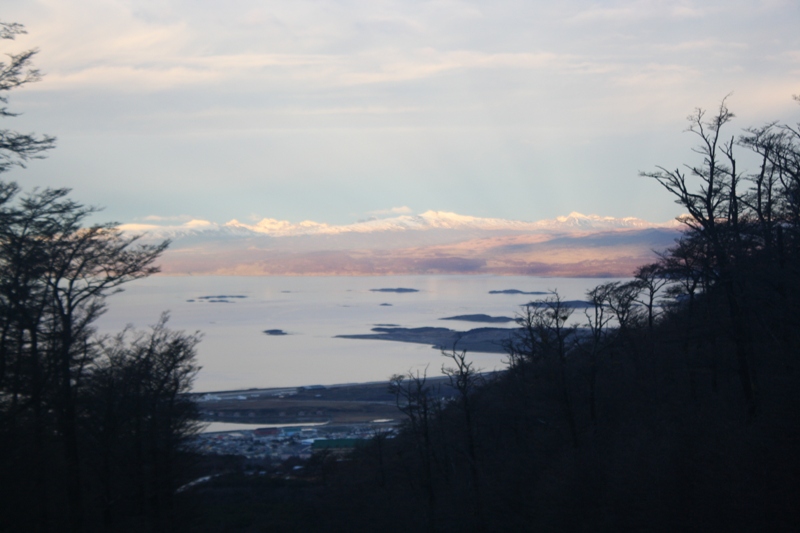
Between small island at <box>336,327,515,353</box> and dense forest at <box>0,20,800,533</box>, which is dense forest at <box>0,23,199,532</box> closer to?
dense forest at <box>0,20,800,533</box>

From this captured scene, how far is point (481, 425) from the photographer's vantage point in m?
16.5

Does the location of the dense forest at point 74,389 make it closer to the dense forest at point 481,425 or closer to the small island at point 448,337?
the dense forest at point 481,425

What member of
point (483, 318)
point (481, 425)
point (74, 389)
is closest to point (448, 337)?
point (483, 318)

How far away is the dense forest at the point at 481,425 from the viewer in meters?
6.87

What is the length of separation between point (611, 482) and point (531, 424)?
7064 millimetres

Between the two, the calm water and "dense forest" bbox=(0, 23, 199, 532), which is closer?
"dense forest" bbox=(0, 23, 199, 532)

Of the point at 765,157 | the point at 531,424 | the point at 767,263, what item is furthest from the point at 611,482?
the point at 531,424

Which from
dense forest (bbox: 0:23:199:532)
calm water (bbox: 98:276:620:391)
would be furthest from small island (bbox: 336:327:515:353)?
dense forest (bbox: 0:23:199:532)

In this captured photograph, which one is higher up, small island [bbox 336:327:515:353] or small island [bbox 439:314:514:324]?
small island [bbox 439:314:514:324]

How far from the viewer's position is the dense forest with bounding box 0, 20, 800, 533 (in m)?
6.87

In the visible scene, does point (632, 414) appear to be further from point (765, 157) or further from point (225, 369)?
point (225, 369)

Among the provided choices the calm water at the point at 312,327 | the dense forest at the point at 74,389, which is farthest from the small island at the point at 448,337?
the dense forest at the point at 74,389

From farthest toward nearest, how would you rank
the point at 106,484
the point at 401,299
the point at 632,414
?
the point at 401,299
the point at 632,414
the point at 106,484

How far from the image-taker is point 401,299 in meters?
47.9
